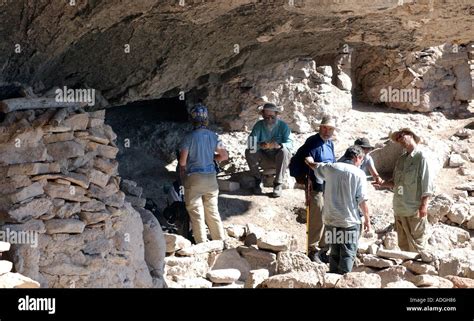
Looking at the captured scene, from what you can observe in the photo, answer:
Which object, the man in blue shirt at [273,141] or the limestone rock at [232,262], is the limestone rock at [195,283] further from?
the man in blue shirt at [273,141]

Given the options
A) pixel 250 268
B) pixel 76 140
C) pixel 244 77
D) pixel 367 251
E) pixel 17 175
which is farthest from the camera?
pixel 244 77

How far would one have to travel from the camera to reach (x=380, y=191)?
1003cm

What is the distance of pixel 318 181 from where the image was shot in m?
7.31

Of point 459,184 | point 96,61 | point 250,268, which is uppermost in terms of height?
point 96,61

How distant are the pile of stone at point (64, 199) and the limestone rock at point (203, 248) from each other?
1454 mm

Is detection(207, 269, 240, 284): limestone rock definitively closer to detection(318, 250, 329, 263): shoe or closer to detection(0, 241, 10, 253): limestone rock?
detection(318, 250, 329, 263): shoe

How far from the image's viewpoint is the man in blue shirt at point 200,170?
7227 mm

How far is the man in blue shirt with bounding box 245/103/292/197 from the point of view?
9414 millimetres

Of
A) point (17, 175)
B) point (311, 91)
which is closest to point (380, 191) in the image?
point (311, 91)

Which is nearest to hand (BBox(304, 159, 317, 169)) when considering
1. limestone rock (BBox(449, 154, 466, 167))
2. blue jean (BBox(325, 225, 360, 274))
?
blue jean (BBox(325, 225, 360, 274))

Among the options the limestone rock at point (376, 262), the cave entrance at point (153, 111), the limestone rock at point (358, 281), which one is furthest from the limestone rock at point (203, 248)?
the cave entrance at point (153, 111)

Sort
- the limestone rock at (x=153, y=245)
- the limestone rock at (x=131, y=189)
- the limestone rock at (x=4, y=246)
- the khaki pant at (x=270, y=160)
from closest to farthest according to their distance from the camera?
the limestone rock at (x=4, y=246) < the limestone rock at (x=153, y=245) < the limestone rock at (x=131, y=189) < the khaki pant at (x=270, y=160)

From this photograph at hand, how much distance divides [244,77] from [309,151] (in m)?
3.98
